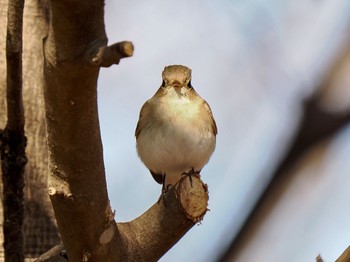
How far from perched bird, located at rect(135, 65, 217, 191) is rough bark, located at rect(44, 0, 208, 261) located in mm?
944

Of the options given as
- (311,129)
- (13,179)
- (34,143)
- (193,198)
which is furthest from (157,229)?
(34,143)

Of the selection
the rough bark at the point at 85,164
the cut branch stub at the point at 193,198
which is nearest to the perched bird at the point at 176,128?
the cut branch stub at the point at 193,198

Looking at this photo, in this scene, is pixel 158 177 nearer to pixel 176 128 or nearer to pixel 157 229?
pixel 176 128

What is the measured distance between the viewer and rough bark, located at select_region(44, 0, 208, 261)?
112 centimetres

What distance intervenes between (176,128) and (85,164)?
1.50 meters

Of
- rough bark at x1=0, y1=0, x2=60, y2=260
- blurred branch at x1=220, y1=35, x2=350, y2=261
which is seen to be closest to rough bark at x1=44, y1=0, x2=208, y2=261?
blurred branch at x1=220, y1=35, x2=350, y2=261

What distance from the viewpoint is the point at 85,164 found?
1.35 metres

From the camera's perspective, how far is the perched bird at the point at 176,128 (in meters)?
2.79

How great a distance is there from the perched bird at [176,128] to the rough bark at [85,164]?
3.10 ft

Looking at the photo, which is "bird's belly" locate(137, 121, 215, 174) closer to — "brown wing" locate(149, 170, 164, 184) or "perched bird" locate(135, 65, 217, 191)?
"perched bird" locate(135, 65, 217, 191)

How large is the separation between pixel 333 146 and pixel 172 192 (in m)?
0.86

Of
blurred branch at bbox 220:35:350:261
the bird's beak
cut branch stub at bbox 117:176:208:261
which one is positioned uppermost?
the bird's beak

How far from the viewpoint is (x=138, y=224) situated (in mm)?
1646

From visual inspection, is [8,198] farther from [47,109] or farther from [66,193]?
[47,109]
